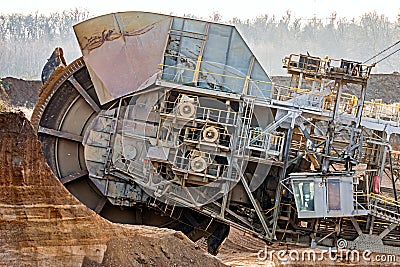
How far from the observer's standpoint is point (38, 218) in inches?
261

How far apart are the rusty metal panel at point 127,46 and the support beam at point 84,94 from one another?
54 cm

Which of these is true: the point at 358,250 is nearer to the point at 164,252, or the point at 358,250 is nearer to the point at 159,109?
the point at 159,109

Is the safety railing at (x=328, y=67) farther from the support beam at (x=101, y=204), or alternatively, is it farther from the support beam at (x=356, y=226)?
the support beam at (x=101, y=204)

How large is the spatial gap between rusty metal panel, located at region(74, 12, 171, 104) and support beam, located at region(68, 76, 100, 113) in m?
0.54

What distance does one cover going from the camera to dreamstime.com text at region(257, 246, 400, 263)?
12.0 m

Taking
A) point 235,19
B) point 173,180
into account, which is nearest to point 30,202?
point 173,180

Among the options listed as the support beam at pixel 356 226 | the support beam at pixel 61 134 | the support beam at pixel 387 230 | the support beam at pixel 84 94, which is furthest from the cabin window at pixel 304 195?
the support beam at pixel 61 134

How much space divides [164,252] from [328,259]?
5206 mm

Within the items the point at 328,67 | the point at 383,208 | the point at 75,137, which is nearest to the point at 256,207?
the point at 383,208

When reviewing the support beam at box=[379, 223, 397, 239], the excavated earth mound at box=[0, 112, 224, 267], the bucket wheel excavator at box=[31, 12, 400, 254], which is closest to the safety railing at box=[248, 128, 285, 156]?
the bucket wheel excavator at box=[31, 12, 400, 254]

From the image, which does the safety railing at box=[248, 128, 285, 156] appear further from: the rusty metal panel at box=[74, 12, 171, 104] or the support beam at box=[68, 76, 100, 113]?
the support beam at box=[68, 76, 100, 113]

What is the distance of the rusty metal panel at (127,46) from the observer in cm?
1348
